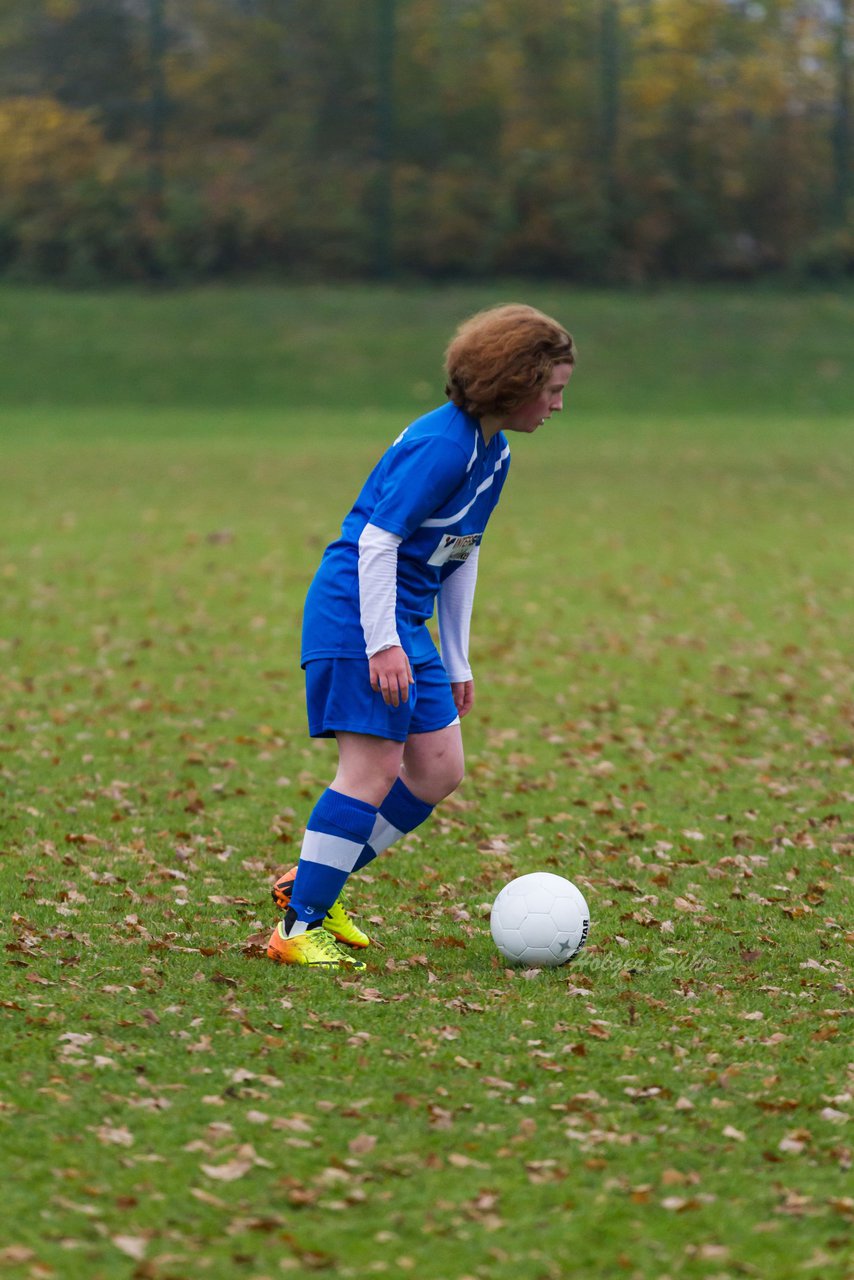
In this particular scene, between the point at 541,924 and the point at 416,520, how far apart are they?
61.5 inches

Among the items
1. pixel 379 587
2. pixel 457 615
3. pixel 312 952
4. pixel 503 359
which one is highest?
pixel 503 359

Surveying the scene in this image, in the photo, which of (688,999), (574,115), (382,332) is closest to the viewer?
(688,999)

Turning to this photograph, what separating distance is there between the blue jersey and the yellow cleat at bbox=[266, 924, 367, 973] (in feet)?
3.27

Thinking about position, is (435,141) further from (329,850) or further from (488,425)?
(329,850)

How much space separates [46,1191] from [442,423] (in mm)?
2637

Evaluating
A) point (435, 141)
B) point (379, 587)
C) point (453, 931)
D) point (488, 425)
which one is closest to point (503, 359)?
point (488, 425)

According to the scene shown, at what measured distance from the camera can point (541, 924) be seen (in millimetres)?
5602

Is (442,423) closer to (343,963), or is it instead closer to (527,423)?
(527,423)

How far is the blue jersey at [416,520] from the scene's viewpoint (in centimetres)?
506

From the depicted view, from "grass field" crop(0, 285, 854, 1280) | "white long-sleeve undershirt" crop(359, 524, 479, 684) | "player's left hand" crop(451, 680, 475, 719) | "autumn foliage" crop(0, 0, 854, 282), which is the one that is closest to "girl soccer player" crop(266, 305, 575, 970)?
"white long-sleeve undershirt" crop(359, 524, 479, 684)

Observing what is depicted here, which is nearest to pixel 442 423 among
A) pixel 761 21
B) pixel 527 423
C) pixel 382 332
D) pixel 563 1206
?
pixel 527 423

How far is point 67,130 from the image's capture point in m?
41.6

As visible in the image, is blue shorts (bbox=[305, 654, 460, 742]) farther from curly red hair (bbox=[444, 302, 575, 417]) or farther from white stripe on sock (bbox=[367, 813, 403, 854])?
curly red hair (bbox=[444, 302, 575, 417])

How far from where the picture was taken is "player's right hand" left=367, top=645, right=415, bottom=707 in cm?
509
